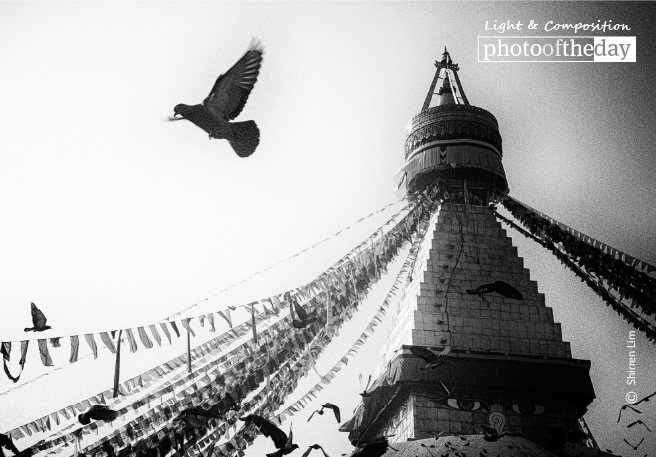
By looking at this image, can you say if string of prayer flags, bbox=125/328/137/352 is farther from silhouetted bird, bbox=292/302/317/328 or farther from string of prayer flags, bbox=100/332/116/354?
silhouetted bird, bbox=292/302/317/328

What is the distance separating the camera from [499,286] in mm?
9539

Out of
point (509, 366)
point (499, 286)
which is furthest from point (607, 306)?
point (499, 286)

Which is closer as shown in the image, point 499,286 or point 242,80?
point 242,80

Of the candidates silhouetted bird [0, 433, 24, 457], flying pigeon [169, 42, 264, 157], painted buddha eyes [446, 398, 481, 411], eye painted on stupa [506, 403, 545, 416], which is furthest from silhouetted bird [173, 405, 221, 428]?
eye painted on stupa [506, 403, 545, 416]

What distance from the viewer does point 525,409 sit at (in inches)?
470

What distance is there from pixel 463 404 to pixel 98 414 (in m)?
5.83

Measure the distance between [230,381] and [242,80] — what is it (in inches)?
148

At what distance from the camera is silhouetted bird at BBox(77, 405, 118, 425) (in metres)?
7.89

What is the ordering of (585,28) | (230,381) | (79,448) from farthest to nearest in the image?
1. (585,28)
2. (230,381)
3. (79,448)

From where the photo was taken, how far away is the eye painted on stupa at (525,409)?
1192cm

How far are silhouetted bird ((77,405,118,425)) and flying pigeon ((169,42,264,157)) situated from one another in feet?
9.65

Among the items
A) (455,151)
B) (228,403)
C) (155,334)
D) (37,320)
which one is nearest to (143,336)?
(155,334)

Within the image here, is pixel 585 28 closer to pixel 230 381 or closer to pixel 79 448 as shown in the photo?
pixel 230 381

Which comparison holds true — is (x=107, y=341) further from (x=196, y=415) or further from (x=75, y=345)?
(x=196, y=415)
